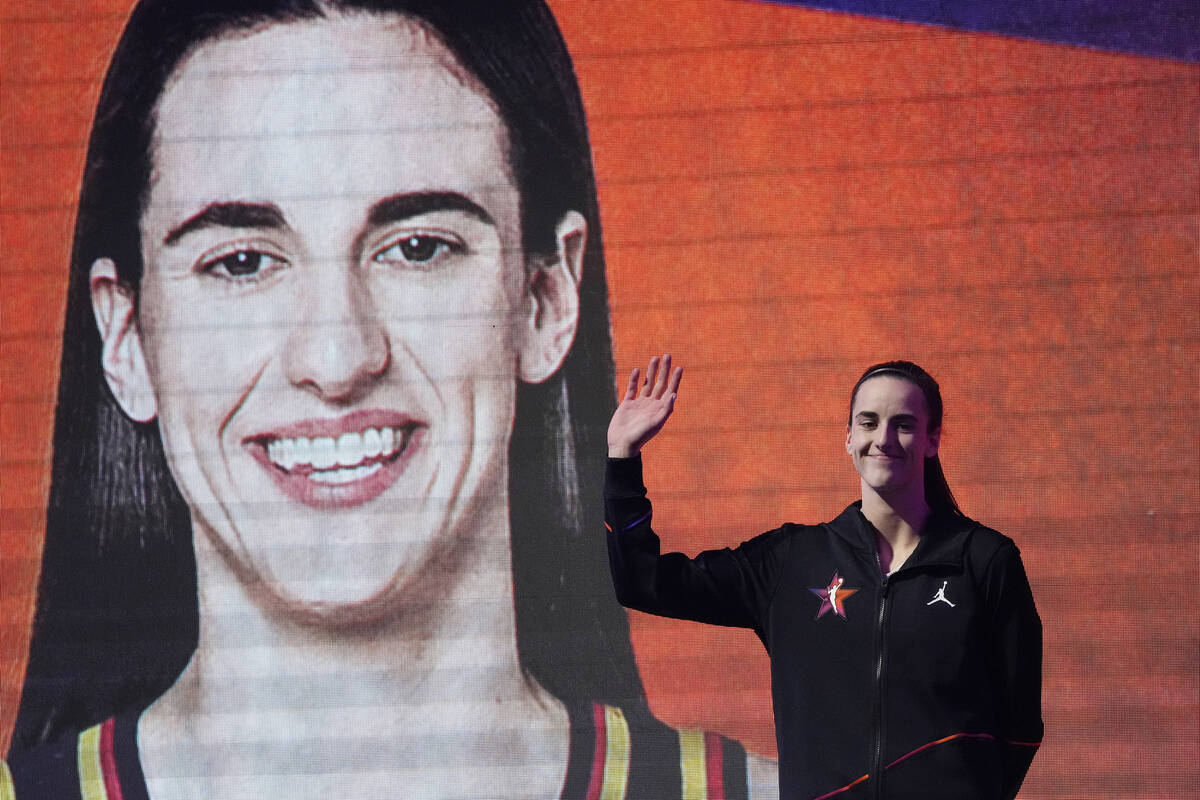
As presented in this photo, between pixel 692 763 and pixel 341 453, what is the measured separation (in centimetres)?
108

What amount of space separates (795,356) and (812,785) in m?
1.21

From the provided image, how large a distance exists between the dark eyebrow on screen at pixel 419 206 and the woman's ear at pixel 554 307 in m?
0.18

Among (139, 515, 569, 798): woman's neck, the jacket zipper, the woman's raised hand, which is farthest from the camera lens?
(139, 515, 569, 798): woman's neck

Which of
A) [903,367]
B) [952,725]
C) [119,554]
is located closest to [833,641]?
[952,725]

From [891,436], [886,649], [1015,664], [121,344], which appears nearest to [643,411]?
[891,436]

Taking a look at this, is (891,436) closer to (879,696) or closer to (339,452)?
(879,696)

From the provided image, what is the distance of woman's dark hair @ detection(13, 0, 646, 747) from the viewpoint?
2.68 meters

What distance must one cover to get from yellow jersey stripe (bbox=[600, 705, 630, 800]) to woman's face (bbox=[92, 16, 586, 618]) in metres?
0.50

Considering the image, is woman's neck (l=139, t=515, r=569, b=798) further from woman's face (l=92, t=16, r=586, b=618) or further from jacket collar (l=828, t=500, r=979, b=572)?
jacket collar (l=828, t=500, r=979, b=572)

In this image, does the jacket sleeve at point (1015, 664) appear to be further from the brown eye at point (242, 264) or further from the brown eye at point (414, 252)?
the brown eye at point (242, 264)

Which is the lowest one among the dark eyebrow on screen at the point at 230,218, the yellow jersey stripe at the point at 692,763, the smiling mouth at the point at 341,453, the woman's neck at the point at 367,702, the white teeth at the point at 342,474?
the yellow jersey stripe at the point at 692,763

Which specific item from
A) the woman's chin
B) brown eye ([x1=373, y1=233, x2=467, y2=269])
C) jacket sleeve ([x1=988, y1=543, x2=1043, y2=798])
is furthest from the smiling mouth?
jacket sleeve ([x1=988, y1=543, x2=1043, y2=798])

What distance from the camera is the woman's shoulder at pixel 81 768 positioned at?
8.70 ft

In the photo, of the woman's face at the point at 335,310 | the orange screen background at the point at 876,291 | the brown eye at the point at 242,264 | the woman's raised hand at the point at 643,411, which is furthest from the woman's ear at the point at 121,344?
the woman's raised hand at the point at 643,411
